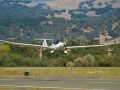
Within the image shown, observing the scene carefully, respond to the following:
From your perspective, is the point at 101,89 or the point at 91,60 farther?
the point at 91,60

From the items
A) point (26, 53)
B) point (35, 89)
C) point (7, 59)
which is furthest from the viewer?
point (26, 53)

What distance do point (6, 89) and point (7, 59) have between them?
1515 inches

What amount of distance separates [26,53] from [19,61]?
79.1ft

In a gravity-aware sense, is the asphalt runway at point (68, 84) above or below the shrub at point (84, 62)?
below

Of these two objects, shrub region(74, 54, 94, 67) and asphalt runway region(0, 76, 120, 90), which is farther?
shrub region(74, 54, 94, 67)

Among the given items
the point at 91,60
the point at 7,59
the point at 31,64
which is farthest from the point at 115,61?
the point at 7,59

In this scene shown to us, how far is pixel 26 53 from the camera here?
8631 cm

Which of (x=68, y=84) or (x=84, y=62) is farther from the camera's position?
(x=84, y=62)

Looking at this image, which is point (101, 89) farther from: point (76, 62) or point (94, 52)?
point (94, 52)

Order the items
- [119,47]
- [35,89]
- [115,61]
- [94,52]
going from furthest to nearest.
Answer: [119,47]
[94,52]
[115,61]
[35,89]

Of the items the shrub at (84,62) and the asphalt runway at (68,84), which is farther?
the shrub at (84,62)

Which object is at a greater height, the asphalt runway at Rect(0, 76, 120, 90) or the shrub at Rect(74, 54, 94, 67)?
the shrub at Rect(74, 54, 94, 67)

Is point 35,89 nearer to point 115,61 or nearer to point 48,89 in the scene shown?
point 48,89

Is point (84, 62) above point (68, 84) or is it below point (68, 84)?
above
